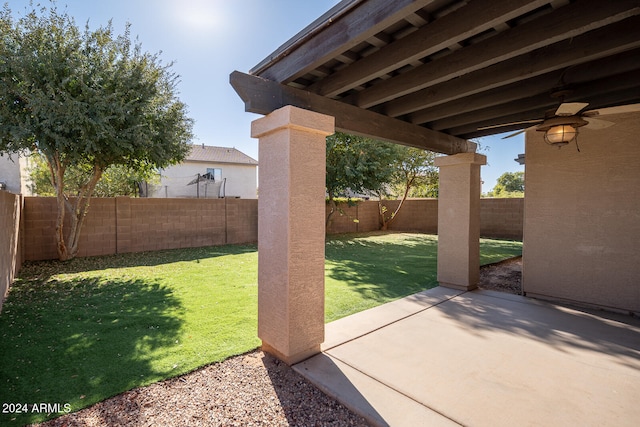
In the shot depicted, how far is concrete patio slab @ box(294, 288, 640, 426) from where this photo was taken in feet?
6.73

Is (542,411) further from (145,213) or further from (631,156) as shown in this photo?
(145,213)

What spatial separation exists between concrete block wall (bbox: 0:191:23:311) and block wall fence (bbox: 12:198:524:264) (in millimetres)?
34

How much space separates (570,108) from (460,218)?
2.43 metres

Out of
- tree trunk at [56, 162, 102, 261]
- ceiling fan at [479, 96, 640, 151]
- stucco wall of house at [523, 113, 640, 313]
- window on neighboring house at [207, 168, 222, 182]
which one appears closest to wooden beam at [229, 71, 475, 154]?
stucco wall of house at [523, 113, 640, 313]

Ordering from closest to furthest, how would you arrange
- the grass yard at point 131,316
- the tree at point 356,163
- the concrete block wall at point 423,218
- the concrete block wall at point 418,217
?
1. the grass yard at point 131,316
2. the tree at point 356,163
3. the concrete block wall at point 423,218
4. the concrete block wall at point 418,217

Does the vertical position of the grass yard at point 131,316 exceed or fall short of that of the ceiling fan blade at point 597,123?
it falls short

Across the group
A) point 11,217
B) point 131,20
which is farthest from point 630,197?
point 11,217

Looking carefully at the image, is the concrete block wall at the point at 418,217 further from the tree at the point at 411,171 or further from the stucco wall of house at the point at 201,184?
the stucco wall of house at the point at 201,184

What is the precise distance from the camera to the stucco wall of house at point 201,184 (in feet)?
57.8

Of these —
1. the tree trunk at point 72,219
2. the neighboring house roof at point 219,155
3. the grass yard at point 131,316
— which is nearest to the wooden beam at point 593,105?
the grass yard at point 131,316

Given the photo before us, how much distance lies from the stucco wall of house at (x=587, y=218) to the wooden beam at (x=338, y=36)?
391cm

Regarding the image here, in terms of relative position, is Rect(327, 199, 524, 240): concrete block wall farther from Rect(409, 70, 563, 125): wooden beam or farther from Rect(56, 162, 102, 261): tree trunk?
Rect(409, 70, 563, 125): wooden beam

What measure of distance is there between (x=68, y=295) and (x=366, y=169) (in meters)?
9.44

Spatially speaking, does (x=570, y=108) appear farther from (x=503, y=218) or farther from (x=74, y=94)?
(x=503, y=218)
